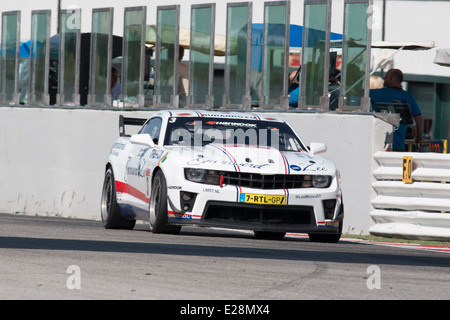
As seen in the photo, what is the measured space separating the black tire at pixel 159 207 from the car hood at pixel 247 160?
1.00ft

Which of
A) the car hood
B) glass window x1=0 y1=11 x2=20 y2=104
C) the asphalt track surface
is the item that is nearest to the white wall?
glass window x1=0 y1=11 x2=20 y2=104

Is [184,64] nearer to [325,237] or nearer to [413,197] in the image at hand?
[413,197]

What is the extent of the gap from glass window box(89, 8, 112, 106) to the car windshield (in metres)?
7.34

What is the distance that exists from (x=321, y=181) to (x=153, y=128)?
2.51m

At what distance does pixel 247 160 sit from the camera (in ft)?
38.1

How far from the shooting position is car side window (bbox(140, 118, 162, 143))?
12.9 metres

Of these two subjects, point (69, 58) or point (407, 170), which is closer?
point (407, 170)

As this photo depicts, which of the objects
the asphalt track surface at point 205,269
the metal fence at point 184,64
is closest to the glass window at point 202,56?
the metal fence at point 184,64

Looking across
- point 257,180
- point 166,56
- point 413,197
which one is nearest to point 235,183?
point 257,180

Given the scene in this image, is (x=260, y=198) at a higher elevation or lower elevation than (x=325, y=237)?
higher

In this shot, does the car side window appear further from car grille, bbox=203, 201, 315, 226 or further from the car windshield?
car grille, bbox=203, 201, 315, 226

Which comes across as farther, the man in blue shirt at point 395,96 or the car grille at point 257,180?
the man in blue shirt at point 395,96

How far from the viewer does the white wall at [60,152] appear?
1631 cm

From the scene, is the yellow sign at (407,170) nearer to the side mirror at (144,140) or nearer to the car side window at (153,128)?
the car side window at (153,128)
